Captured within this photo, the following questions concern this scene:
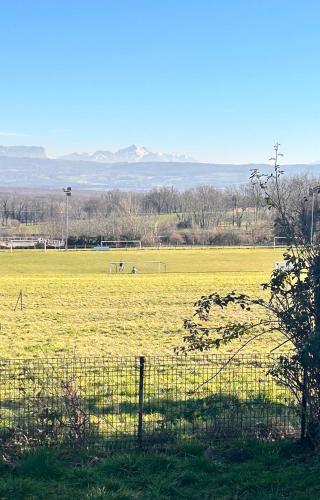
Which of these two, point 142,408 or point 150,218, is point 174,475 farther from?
point 150,218

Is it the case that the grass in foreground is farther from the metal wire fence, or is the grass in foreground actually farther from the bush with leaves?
the bush with leaves

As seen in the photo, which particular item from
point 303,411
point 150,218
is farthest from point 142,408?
point 150,218

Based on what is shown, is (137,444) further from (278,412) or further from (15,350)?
(15,350)

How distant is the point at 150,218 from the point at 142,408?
426 ft

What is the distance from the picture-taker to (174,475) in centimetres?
606

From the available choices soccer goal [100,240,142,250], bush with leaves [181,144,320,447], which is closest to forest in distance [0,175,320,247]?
soccer goal [100,240,142,250]

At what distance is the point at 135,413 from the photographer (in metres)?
8.86

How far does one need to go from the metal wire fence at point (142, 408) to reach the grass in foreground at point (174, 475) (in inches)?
17.7

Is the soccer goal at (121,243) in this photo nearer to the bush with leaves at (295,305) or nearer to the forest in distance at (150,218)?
the forest in distance at (150,218)

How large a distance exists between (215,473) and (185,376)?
188 inches

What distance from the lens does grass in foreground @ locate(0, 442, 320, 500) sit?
5633mm

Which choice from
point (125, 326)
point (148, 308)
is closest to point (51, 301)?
point (148, 308)

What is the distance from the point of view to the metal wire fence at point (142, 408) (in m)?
6.99

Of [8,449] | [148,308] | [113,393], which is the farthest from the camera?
[148,308]
